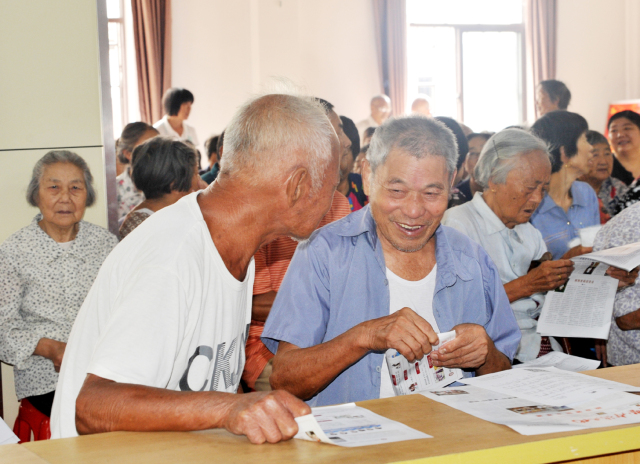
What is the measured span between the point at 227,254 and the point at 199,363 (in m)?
0.24

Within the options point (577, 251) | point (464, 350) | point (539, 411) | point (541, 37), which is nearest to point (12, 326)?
point (464, 350)

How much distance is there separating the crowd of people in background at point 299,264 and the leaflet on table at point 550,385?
0.12m

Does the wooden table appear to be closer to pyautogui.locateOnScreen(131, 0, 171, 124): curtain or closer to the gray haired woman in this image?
the gray haired woman

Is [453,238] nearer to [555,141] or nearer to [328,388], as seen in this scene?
[328,388]

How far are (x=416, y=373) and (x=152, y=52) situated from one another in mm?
8076

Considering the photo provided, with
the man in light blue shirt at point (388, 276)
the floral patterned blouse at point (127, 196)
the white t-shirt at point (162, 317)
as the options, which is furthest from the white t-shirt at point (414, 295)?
the floral patterned blouse at point (127, 196)

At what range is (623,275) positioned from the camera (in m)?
2.61

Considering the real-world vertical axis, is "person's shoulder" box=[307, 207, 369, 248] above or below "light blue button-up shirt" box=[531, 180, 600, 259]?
above

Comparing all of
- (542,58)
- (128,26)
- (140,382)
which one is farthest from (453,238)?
(542,58)

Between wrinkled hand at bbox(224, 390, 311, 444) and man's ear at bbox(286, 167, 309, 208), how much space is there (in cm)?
49

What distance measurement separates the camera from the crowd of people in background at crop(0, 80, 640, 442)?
1313mm

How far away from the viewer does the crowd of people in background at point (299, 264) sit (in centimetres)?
131

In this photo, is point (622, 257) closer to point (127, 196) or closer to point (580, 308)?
point (580, 308)

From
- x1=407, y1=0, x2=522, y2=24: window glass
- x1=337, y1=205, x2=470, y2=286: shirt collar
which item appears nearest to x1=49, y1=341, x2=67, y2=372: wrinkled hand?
x1=337, y1=205, x2=470, y2=286: shirt collar
